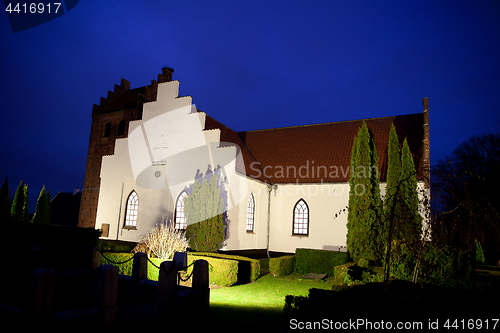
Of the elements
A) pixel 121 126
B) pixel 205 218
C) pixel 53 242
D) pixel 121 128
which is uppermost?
pixel 121 126

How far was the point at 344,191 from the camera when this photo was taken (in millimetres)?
19031

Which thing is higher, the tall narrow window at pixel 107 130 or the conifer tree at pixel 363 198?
the tall narrow window at pixel 107 130

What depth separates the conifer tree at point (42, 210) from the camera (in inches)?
1076

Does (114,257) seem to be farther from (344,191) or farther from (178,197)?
(344,191)

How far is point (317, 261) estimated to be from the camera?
14922 millimetres

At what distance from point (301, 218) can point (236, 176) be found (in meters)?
5.37

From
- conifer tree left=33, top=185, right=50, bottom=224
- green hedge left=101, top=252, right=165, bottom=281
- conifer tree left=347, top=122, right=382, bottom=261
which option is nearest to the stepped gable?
conifer tree left=347, top=122, right=382, bottom=261

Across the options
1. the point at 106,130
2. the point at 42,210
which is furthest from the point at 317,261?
the point at 42,210

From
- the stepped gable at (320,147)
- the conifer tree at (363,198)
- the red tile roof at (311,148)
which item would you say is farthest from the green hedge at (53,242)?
the stepped gable at (320,147)

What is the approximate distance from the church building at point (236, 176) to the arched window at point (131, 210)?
64mm

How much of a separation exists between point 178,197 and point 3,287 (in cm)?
1054

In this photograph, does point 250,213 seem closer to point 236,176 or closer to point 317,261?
point 236,176

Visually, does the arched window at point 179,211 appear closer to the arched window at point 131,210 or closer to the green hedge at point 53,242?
the arched window at point 131,210

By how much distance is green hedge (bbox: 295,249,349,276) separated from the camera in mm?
14552
